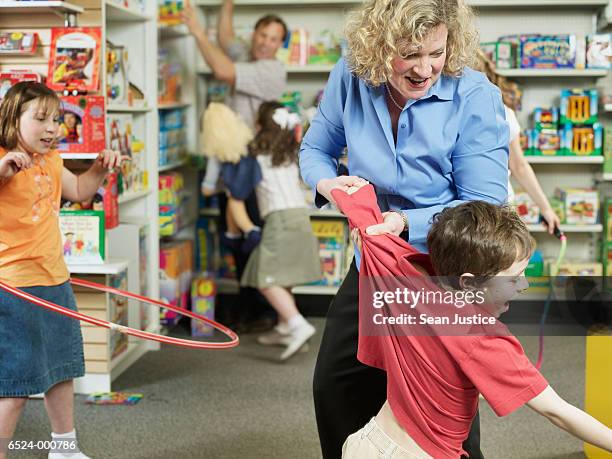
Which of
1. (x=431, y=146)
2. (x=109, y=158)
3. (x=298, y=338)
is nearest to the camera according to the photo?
(x=431, y=146)

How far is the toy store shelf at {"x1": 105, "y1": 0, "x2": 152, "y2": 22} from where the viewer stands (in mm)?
3691

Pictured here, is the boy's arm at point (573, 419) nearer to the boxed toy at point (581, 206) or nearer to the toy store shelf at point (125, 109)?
the toy store shelf at point (125, 109)

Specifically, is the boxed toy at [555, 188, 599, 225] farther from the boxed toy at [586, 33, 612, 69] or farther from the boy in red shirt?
the boy in red shirt

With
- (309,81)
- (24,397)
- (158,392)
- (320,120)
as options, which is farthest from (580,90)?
(24,397)

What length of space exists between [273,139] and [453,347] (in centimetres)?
295

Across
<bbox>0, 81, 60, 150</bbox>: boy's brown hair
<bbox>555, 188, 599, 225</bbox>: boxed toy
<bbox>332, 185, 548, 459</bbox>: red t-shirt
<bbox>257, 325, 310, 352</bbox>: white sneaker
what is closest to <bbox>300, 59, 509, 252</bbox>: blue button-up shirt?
<bbox>332, 185, 548, 459</bbox>: red t-shirt

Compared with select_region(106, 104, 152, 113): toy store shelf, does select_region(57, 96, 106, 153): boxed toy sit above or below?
below

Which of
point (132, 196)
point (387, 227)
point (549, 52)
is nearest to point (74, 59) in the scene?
point (132, 196)

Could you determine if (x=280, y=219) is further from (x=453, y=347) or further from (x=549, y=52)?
(x=453, y=347)

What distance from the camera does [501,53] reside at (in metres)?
4.80

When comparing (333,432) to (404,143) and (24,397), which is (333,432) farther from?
(24,397)

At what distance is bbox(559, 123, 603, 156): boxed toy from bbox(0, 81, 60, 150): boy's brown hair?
312 cm

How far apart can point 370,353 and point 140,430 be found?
1.69 m

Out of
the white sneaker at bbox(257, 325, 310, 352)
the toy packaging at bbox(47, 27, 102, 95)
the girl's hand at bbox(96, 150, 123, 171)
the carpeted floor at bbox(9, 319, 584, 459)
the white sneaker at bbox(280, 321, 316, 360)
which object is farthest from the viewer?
the white sneaker at bbox(257, 325, 310, 352)
